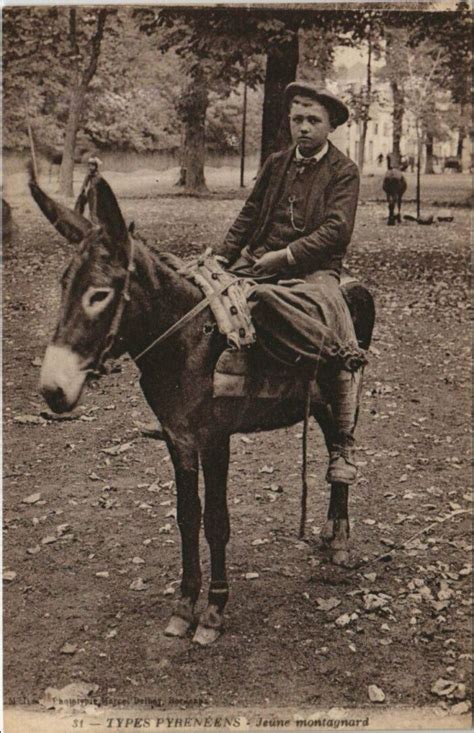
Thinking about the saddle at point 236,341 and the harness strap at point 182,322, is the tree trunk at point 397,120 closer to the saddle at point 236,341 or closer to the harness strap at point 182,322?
the saddle at point 236,341

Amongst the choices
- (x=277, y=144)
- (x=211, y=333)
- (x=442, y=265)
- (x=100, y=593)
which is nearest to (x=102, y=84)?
(x=277, y=144)

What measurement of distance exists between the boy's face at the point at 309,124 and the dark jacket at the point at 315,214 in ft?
0.25

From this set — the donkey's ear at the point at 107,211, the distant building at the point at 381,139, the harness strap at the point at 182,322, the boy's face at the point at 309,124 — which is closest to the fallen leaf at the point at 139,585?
the harness strap at the point at 182,322

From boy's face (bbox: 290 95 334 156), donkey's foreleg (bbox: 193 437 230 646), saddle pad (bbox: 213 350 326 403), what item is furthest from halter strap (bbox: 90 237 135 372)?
boy's face (bbox: 290 95 334 156)

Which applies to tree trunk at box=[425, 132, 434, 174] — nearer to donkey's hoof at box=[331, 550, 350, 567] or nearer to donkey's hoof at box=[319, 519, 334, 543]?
donkey's hoof at box=[319, 519, 334, 543]

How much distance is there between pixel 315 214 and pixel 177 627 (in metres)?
2.01

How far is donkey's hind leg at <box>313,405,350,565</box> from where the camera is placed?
3.97 metres

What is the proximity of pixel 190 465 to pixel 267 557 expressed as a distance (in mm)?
1101

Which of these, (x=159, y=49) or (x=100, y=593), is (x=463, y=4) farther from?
(x=100, y=593)

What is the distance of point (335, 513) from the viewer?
4.04 meters

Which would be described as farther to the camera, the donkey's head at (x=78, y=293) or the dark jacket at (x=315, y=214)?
the dark jacket at (x=315, y=214)

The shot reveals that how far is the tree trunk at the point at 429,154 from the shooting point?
512 cm

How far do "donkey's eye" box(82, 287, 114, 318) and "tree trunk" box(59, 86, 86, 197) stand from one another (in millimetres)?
1186

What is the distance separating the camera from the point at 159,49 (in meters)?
4.21
